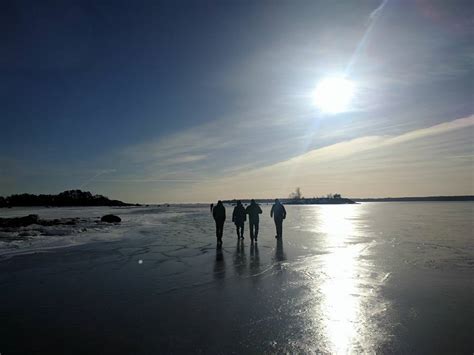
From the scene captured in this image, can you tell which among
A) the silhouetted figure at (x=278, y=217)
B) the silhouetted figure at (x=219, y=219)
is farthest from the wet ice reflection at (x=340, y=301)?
the silhouetted figure at (x=219, y=219)

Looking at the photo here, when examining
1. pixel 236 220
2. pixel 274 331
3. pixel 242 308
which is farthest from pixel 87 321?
pixel 236 220

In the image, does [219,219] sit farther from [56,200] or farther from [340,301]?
[56,200]

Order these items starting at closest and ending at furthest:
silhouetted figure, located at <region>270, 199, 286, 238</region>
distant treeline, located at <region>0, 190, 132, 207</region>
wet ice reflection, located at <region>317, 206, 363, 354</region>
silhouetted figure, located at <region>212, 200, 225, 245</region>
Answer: wet ice reflection, located at <region>317, 206, 363, 354</region>
silhouetted figure, located at <region>212, 200, 225, 245</region>
silhouetted figure, located at <region>270, 199, 286, 238</region>
distant treeline, located at <region>0, 190, 132, 207</region>

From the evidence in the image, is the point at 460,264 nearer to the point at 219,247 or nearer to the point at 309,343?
the point at 309,343

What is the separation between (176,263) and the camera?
31.0 feet

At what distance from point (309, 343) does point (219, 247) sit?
9091 mm

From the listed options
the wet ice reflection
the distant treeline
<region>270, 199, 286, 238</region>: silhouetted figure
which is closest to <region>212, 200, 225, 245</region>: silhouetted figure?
<region>270, 199, 286, 238</region>: silhouetted figure

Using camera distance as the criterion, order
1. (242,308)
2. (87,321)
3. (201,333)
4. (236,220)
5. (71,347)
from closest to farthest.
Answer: (71,347) < (201,333) < (87,321) < (242,308) < (236,220)

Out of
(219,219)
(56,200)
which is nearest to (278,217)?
(219,219)

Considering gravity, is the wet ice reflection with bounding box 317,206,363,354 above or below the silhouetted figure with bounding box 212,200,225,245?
below

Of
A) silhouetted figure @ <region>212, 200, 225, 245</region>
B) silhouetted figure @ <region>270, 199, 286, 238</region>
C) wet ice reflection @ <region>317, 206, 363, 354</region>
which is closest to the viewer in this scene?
wet ice reflection @ <region>317, 206, 363, 354</region>

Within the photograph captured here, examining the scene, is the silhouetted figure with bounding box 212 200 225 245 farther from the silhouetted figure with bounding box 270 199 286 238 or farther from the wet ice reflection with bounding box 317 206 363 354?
the wet ice reflection with bounding box 317 206 363 354

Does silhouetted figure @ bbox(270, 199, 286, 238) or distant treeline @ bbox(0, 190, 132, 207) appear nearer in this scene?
silhouetted figure @ bbox(270, 199, 286, 238)

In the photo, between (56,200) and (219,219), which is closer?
(219,219)
